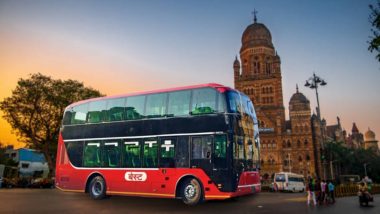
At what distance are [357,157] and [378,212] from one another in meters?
65.7

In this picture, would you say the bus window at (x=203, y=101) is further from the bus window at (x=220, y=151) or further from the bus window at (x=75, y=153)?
the bus window at (x=75, y=153)

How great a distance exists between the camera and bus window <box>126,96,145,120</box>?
1359 centimetres

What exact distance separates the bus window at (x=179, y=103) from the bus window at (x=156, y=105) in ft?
1.15

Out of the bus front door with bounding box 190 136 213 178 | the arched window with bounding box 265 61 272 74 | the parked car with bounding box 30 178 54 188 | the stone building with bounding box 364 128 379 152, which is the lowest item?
the parked car with bounding box 30 178 54 188

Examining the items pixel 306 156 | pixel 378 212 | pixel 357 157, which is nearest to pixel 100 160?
pixel 378 212

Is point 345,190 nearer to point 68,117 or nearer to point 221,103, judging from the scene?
point 221,103

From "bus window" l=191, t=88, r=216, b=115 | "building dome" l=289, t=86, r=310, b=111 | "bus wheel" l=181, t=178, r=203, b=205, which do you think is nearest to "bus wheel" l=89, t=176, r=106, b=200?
"bus wheel" l=181, t=178, r=203, b=205

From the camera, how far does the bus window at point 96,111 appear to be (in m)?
14.8

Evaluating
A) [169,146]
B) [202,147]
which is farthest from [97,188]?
[202,147]

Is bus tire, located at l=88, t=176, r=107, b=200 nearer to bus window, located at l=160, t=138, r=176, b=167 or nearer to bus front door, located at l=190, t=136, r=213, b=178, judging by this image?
bus window, located at l=160, t=138, r=176, b=167

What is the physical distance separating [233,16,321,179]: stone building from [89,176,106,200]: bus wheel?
50175mm

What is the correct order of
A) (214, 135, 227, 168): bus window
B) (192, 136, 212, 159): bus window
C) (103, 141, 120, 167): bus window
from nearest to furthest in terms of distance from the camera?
1. (214, 135, 227, 168): bus window
2. (192, 136, 212, 159): bus window
3. (103, 141, 120, 167): bus window

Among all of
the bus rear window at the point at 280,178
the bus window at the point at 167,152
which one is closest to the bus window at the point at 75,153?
the bus window at the point at 167,152

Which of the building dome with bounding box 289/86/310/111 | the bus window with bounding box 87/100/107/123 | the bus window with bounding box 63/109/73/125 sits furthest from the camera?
the building dome with bounding box 289/86/310/111
